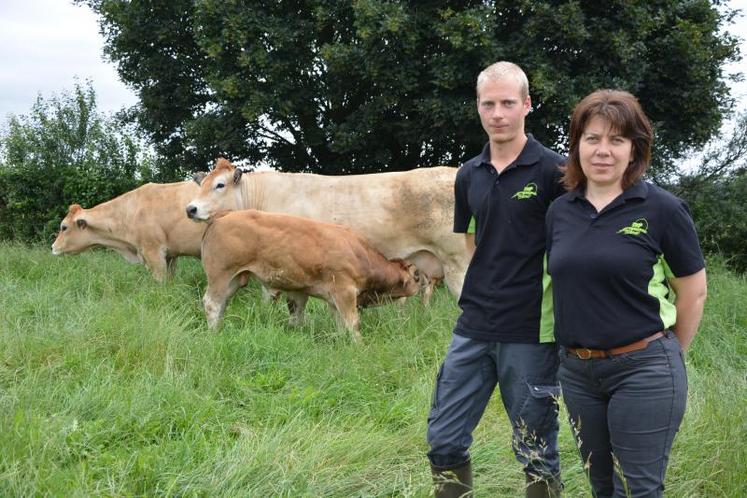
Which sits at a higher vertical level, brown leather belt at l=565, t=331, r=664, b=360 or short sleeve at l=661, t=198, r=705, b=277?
short sleeve at l=661, t=198, r=705, b=277

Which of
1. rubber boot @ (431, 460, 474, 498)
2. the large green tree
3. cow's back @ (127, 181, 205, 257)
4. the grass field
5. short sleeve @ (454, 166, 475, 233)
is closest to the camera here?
rubber boot @ (431, 460, 474, 498)

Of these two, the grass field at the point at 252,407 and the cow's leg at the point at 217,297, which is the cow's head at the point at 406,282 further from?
→ the cow's leg at the point at 217,297

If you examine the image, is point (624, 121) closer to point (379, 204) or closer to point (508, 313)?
point (508, 313)

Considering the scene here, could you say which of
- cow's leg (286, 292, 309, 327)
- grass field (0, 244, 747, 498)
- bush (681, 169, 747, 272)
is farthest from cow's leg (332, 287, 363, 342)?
bush (681, 169, 747, 272)

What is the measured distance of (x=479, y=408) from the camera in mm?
3537

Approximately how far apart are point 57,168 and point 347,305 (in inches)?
487

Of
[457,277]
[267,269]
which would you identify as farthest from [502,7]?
[267,269]

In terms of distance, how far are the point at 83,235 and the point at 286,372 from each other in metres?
7.17

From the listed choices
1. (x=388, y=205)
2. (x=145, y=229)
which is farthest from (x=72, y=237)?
(x=388, y=205)

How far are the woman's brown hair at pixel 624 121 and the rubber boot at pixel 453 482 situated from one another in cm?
157

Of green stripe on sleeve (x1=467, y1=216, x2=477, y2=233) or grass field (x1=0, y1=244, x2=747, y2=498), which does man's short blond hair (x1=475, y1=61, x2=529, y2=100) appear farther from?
grass field (x1=0, y1=244, x2=747, y2=498)

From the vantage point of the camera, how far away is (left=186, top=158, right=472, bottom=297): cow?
8781mm

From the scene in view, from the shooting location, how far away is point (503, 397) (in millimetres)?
3494

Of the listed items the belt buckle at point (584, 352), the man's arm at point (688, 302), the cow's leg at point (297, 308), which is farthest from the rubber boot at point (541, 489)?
the cow's leg at point (297, 308)
